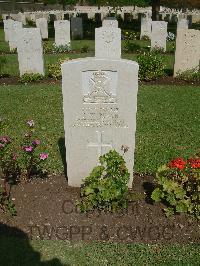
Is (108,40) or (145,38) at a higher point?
(108,40)

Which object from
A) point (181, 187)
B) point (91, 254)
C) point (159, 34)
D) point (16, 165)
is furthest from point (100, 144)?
point (159, 34)

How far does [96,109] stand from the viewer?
469 cm

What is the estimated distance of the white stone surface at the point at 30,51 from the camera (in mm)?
11750

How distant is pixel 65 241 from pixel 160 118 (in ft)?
16.0

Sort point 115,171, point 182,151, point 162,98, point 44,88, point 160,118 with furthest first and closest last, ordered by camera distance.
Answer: point 44,88
point 162,98
point 160,118
point 182,151
point 115,171

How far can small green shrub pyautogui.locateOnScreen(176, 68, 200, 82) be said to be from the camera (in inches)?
470

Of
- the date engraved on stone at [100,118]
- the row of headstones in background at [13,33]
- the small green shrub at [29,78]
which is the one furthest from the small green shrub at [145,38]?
the date engraved on stone at [100,118]

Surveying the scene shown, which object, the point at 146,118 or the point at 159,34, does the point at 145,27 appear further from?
the point at 146,118

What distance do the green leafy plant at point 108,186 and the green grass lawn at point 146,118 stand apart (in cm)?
125

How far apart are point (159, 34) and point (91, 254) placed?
1575 centimetres

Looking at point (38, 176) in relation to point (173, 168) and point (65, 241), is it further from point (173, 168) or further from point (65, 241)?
point (173, 168)

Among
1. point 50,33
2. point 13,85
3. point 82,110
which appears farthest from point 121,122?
point 50,33

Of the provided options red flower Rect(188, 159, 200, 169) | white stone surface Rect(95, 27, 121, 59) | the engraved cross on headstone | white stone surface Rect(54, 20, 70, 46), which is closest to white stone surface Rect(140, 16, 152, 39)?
white stone surface Rect(54, 20, 70, 46)

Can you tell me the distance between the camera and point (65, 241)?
13.9ft
